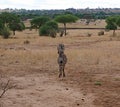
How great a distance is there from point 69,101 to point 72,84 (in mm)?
3033

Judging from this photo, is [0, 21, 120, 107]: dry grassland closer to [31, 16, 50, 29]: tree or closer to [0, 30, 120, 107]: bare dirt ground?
[0, 30, 120, 107]: bare dirt ground

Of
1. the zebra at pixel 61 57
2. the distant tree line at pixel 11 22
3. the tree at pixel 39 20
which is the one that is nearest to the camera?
the zebra at pixel 61 57

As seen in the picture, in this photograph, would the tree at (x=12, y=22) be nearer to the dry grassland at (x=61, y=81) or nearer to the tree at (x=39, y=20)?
the tree at (x=39, y=20)

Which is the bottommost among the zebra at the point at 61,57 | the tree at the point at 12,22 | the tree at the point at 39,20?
the tree at the point at 39,20

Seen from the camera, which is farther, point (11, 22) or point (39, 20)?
point (39, 20)

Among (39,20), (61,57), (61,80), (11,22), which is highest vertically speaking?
(61,57)

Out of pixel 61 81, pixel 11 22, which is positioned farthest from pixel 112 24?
pixel 61 81

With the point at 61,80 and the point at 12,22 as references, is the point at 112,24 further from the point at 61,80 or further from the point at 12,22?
the point at 61,80

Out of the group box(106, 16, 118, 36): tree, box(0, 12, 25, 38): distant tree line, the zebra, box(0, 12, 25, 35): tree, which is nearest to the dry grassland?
the zebra

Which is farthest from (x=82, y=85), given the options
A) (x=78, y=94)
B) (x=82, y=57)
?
(x=82, y=57)

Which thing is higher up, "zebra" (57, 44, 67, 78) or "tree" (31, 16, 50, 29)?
"zebra" (57, 44, 67, 78)

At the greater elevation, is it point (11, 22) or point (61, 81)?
point (61, 81)

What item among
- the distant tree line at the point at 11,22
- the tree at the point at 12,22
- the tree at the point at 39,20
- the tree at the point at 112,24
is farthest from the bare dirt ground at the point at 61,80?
the tree at the point at 39,20

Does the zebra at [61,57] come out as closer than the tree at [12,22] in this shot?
Yes
